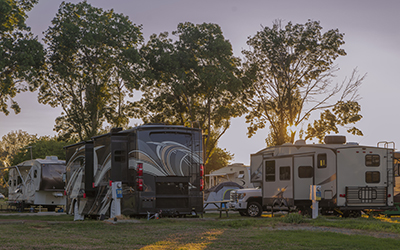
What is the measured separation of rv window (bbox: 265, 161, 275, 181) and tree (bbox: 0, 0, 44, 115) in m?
14.2

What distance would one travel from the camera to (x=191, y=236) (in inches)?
436

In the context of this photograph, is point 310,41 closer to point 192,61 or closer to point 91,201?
point 192,61

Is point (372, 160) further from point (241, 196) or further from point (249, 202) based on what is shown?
point (241, 196)

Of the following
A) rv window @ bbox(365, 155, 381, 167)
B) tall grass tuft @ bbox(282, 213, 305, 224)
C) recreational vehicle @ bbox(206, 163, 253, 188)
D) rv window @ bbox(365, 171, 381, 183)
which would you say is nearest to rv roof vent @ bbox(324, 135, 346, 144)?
rv window @ bbox(365, 155, 381, 167)

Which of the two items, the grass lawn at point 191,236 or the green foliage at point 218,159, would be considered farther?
the green foliage at point 218,159

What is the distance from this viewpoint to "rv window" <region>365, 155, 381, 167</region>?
1884 cm

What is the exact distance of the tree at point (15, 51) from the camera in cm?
2684

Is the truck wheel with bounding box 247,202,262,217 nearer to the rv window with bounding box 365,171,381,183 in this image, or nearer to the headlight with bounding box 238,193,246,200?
the headlight with bounding box 238,193,246,200

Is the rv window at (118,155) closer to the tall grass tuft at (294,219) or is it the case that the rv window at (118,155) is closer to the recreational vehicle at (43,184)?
the tall grass tuft at (294,219)

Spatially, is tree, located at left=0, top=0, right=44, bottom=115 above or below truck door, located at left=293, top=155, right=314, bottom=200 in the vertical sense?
above

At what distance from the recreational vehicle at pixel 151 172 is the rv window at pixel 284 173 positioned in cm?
517

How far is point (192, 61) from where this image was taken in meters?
37.3

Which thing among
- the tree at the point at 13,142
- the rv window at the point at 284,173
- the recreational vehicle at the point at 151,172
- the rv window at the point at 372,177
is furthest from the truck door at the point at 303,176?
the tree at the point at 13,142

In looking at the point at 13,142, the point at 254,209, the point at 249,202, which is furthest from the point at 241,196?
the point at 13,142
